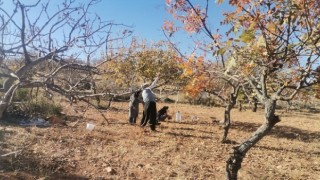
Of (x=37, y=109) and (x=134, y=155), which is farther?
(x=37, y=109)

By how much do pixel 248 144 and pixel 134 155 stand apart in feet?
10.4

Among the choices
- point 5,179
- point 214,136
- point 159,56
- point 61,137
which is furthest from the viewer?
point 159,56

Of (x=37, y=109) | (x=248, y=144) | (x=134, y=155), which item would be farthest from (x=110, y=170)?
(x=37, y=109)

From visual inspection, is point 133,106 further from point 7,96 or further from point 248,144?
point 7,96

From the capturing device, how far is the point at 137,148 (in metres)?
8.86

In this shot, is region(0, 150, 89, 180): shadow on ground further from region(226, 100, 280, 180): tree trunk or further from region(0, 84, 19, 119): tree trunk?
region(0, 84, 19, 119): tree trunk

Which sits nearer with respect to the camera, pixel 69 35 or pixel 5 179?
pixel 69 35

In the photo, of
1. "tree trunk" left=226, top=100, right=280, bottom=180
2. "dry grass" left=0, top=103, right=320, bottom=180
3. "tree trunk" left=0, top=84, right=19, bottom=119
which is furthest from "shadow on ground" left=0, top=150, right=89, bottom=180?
"tree trunk" left=0, top=84, right=19, bottom=119

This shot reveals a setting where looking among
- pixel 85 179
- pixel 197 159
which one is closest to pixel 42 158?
pixel 85 179

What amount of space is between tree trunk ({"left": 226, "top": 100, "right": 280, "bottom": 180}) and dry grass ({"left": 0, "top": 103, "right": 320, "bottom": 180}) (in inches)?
51.0

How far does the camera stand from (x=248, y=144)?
5.75 m

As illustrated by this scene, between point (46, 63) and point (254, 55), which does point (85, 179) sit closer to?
point (46, 63)

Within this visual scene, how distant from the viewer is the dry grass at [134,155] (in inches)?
269

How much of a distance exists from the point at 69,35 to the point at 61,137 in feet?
19.5
